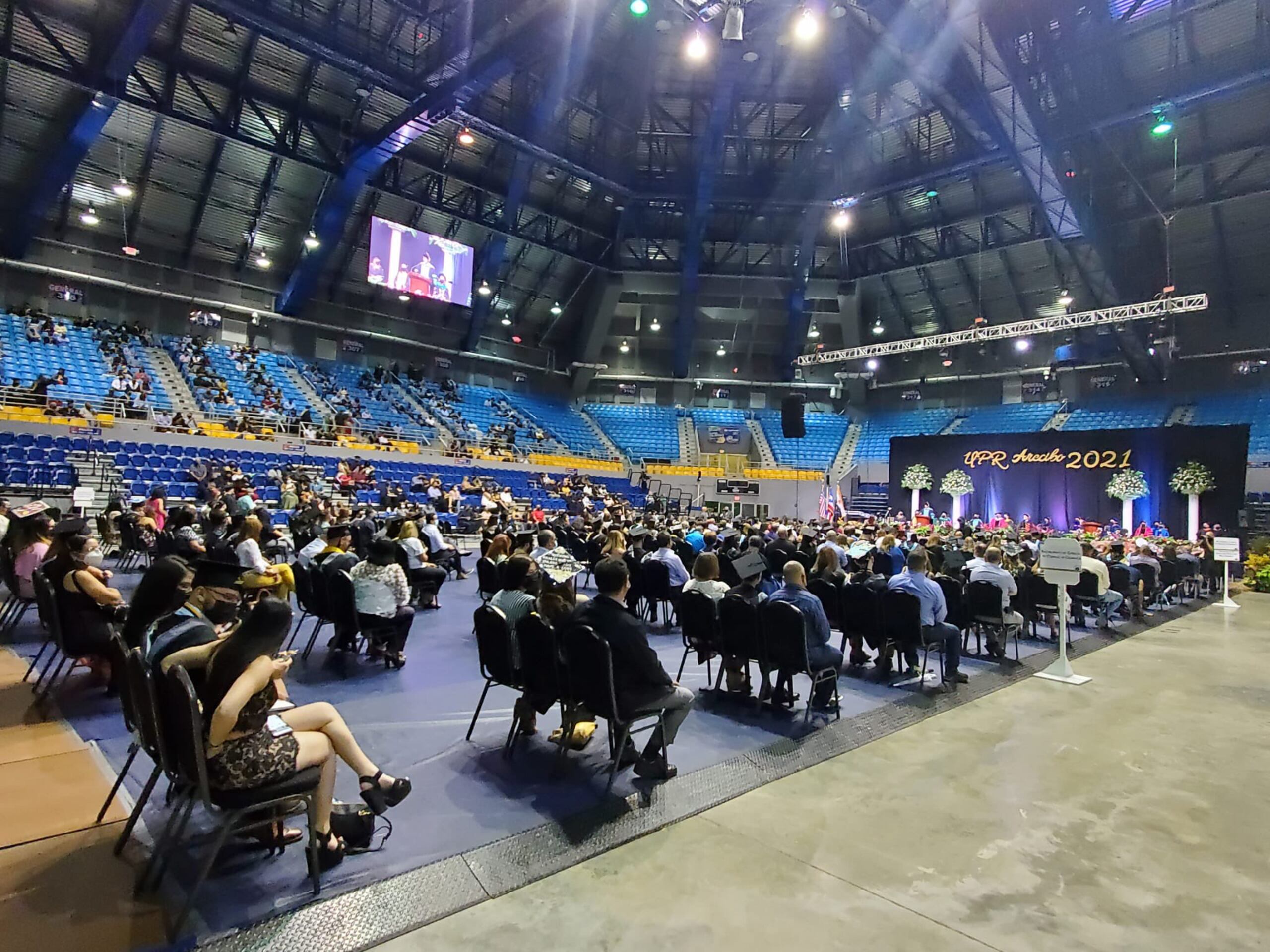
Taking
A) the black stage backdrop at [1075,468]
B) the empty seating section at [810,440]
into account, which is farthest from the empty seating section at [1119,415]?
the empty seating section at [810,440]

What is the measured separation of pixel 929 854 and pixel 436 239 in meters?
23.4

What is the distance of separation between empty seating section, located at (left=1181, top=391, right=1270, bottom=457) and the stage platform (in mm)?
21588

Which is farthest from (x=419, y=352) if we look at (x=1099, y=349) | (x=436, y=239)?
(x=1099, y=349)

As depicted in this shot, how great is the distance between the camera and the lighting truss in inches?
700

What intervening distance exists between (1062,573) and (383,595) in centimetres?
599

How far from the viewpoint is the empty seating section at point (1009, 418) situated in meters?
26.9

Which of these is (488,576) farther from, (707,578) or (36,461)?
(36,461)

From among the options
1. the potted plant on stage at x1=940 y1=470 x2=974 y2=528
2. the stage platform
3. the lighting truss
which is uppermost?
the lighting truss

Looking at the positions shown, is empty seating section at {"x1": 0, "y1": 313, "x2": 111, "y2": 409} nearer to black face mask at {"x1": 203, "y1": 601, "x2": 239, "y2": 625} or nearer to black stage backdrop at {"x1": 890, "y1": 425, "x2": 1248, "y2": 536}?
black face mask at {"x1": 203, "y1": 601, "x2": 239, "y2": 625}

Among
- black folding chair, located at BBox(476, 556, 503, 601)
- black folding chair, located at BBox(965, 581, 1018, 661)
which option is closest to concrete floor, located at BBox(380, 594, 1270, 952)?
black folding chair, located at BBox(965, 581, 1018, 661)

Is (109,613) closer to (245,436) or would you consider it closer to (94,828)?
(94,828)

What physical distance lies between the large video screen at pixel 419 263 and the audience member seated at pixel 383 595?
18.0 metres

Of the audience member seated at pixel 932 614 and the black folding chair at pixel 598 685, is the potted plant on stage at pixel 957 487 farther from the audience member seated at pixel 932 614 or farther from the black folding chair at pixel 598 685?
the black folding chair at pixel 598 685

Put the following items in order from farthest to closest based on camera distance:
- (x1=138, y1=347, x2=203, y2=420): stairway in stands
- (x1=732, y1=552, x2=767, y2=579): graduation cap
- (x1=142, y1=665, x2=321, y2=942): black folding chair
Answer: (x1=138, y1=347, x2=203, y2=420): stairway in stands, (x1=732, y1=552, x2=767, y2=579): graduation cap, (x1=142, y1=665, x2=321, y2=942): black folding chair
